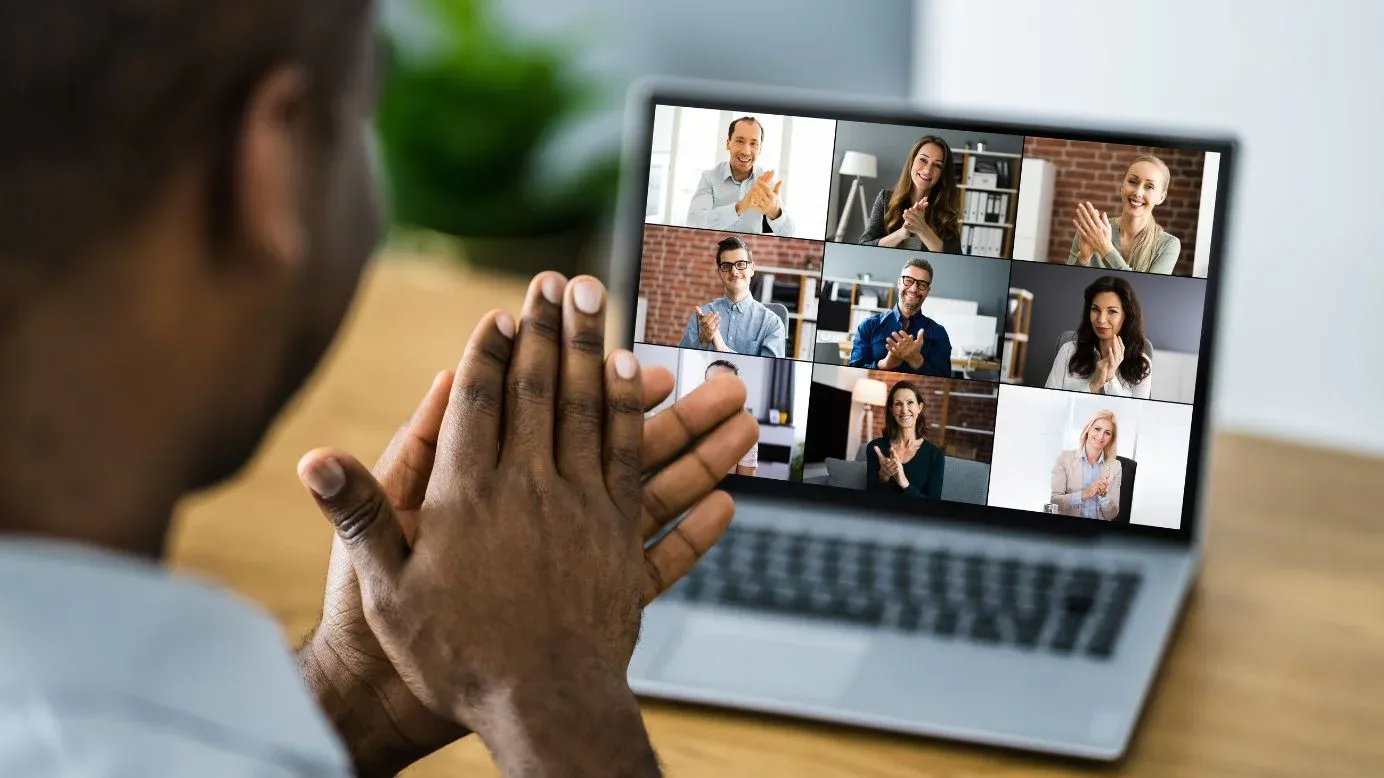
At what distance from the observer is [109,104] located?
1.15 feet

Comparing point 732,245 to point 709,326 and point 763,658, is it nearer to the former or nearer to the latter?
point 709,326

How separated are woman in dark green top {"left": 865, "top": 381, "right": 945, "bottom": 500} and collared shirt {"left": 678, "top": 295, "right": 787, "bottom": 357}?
0.07m

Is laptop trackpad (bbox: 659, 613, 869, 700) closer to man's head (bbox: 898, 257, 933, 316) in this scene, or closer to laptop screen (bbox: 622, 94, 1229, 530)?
laptop screen (bbox: 622, 94, 1229, 530)

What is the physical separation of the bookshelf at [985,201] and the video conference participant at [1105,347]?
0.06m

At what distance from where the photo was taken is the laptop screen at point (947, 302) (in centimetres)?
71

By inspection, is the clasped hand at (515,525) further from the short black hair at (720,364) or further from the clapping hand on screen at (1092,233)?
the clapping hand on screen at (1092,233)

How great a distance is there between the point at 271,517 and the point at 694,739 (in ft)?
1.45

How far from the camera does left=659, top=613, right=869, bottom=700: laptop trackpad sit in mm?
777

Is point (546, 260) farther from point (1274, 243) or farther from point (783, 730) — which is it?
point (783, 730)

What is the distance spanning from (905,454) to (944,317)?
79mm

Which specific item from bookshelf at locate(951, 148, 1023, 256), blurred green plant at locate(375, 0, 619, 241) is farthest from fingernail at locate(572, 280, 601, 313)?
blurred green plant at locate(375, 0, 619, 241)

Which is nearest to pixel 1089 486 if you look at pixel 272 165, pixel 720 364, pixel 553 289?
pixel 720 364

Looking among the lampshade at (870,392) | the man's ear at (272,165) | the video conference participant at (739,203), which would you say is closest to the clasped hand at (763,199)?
the video conference participant at (739,203)

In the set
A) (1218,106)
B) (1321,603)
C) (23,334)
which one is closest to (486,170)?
(1218,106)
